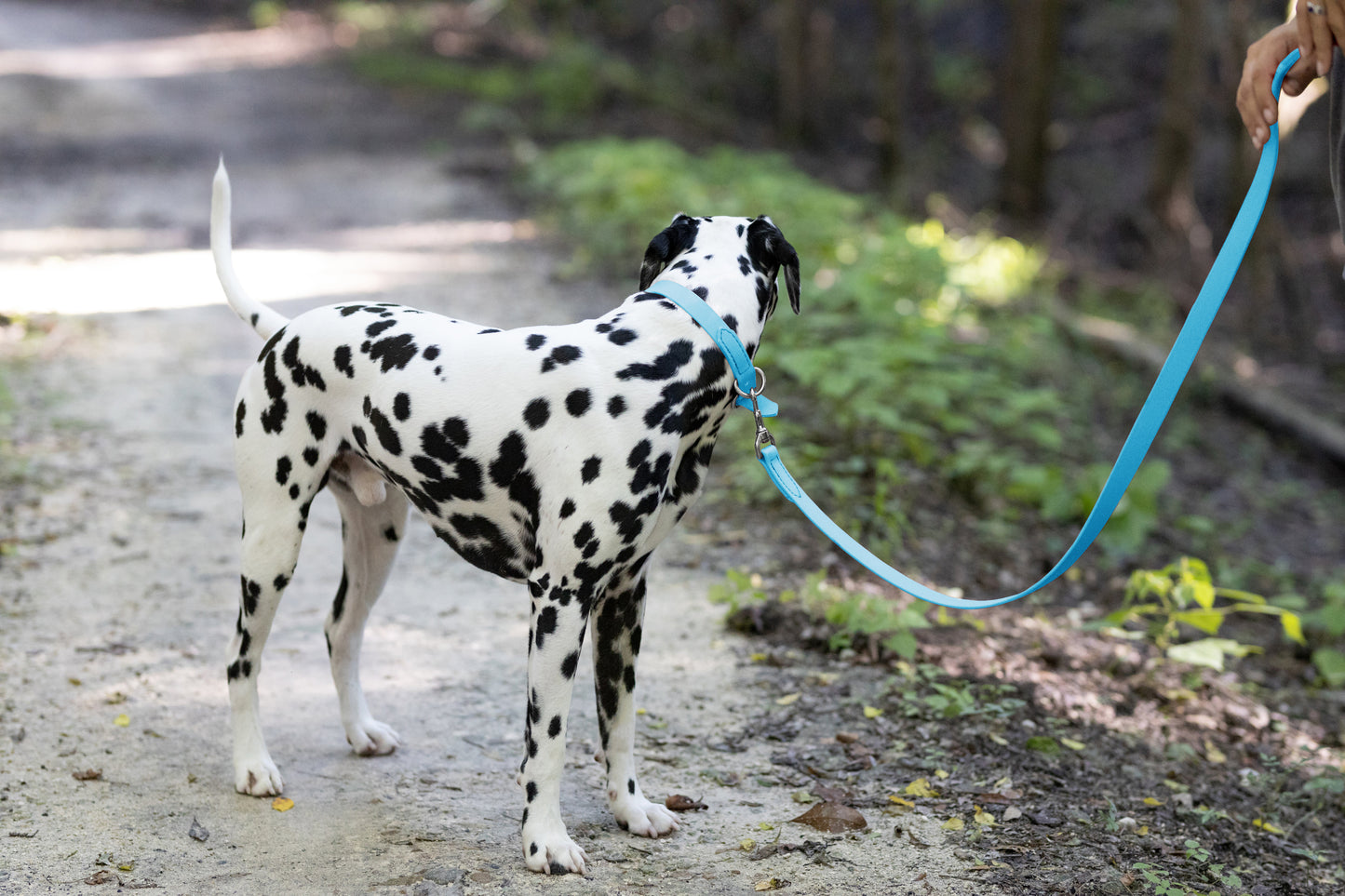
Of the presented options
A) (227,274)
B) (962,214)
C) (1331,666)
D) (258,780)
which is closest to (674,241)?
(227,274)

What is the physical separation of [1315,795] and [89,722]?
4.66 m

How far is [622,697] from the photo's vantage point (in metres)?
3.60

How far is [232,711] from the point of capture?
12.5 feet

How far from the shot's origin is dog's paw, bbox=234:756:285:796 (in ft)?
12.3

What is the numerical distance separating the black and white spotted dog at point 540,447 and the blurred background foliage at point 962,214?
125 inches

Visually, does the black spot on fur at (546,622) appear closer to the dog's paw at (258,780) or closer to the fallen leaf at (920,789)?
the dog's paw at (258,780)

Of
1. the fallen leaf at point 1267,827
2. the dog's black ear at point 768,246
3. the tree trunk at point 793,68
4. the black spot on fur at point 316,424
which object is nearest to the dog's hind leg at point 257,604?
the black spot on fur at point 316,424

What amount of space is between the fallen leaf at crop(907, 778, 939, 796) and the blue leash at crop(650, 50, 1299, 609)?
3.32 ft

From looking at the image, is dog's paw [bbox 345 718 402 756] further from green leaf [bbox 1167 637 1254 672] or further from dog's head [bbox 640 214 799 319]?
green leaf [bbox 1167 637 1254 672]

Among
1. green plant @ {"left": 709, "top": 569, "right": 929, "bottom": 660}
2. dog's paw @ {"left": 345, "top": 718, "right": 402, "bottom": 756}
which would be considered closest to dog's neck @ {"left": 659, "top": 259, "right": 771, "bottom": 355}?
dog's paw @ {"left": 345, "top": 718, "right": 402, "bottom": 756}

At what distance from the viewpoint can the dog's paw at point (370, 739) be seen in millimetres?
4082

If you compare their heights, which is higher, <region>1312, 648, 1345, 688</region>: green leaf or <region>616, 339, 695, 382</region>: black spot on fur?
<region>616, 339, 695, 382</region>: black spot on fur

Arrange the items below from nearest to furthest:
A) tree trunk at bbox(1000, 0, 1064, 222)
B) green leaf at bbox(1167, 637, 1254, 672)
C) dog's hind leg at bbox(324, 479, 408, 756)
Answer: dog's hind leg at bbox(324, 479, 408, 756) < green leaf at bbox(1167, 637, 1254, 672) < tree trunk at bbox(1000, 0, 1064, 222)

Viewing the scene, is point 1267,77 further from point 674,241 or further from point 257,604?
point 257,604
